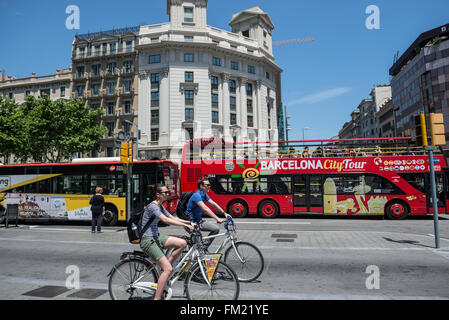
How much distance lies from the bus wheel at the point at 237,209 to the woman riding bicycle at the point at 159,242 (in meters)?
12.7

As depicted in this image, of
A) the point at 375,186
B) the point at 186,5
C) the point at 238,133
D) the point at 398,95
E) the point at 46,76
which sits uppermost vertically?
the point at 186,5

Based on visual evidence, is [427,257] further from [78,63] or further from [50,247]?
[78,63]

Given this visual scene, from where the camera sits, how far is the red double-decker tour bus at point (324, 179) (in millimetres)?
15359

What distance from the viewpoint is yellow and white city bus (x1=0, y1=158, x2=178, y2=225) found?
14.4 metres

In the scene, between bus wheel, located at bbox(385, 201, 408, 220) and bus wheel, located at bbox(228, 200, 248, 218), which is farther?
bus wheel, located at bbox(228, 200, 248, 218)

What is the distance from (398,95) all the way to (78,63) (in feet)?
186

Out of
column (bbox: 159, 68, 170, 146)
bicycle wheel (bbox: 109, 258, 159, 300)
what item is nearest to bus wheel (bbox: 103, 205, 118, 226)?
bicycle wheel (bbox: 109, 258, 159, 300)

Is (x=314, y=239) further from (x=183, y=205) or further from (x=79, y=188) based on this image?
(x=79, y=188)

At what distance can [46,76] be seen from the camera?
49344 mm

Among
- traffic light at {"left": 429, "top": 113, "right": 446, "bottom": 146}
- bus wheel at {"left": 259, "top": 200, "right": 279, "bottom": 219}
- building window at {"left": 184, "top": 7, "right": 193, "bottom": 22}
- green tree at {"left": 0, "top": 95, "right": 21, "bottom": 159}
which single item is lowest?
bus wheel at {"left": 259, "top": 200, "right": 279, "bottom": 219}

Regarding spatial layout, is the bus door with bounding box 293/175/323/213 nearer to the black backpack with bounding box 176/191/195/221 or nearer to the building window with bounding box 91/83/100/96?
the black backpack with bounding box 176/191/195/221

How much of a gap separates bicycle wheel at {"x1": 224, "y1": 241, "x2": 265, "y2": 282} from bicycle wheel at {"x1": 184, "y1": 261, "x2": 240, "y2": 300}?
1219 millimetres

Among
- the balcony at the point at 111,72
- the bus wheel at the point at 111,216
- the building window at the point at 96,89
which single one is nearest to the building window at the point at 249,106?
the balcony at the point at 111,72
